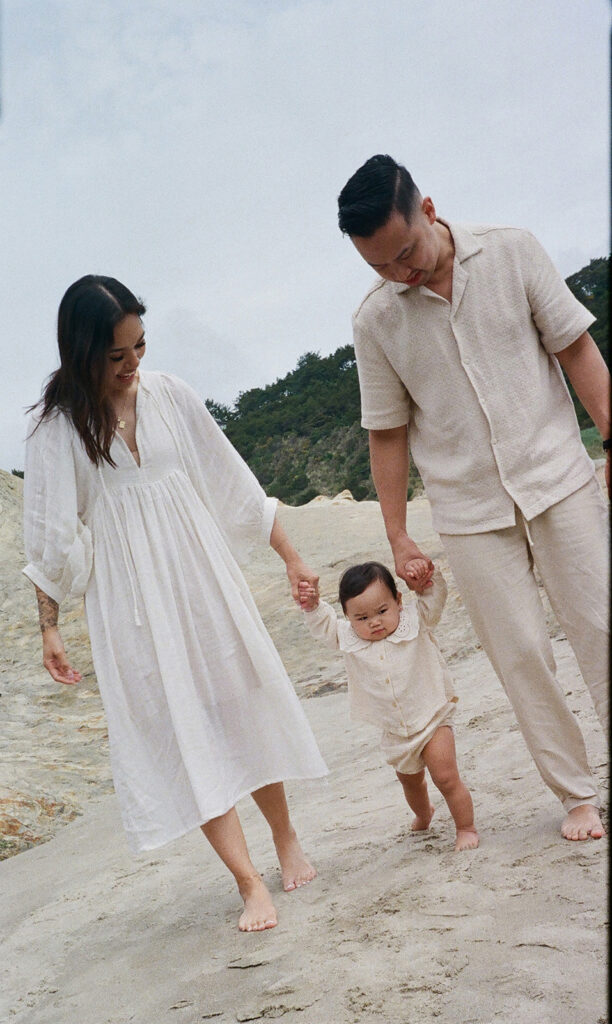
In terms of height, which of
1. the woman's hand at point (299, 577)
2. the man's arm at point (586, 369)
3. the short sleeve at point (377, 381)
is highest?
the short sleeve at point (377, 381)

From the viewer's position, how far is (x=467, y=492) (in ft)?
11.3

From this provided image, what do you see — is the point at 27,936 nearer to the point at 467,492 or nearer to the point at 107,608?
the point at 107,608

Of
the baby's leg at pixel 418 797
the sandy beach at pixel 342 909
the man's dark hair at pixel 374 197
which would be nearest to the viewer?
the sandy beach at pixel 342 909

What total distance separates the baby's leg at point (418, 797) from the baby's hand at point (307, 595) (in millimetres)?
631

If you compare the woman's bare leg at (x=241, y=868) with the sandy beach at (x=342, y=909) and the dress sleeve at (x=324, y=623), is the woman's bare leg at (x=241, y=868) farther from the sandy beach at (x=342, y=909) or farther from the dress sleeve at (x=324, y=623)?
the dress sleeve at (x=324, y=623)

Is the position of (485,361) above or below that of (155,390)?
below

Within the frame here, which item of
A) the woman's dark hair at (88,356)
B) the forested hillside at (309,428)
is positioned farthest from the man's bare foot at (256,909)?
the forested hillside at (309,428)

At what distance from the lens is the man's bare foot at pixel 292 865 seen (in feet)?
12.7

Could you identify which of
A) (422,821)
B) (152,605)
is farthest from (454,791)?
(152,605)

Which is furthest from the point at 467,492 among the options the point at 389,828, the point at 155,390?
the point at 389,828

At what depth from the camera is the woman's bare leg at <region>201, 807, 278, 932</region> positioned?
3.59 metres

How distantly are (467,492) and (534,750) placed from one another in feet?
2.70

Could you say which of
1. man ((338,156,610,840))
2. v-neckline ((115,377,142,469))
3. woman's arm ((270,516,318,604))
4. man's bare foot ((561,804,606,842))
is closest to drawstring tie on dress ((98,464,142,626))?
v-neckline ((115,377,142,469))

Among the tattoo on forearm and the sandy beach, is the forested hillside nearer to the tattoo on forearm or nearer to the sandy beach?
the sandy beach
